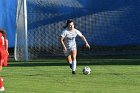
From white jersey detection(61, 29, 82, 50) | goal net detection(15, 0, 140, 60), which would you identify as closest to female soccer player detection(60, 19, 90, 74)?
white jersey detection(61, 29, 82, 50)

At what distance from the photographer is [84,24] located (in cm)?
3606

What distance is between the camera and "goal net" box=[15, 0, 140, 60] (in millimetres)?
35594

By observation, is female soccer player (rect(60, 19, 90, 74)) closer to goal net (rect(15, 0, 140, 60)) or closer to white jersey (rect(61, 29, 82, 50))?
white jersey (rect(61, 29, 82, 50))

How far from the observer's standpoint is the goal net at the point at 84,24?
35594 mm

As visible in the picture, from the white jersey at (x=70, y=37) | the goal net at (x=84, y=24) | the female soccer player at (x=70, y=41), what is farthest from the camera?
the goal net at (x=84, y=24)

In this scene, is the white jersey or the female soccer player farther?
the white jersey

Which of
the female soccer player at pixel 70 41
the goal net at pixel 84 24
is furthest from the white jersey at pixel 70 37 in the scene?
the goal net at pixel 84 24

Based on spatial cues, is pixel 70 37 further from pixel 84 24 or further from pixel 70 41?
pixel 84 24

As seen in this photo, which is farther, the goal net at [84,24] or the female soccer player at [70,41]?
the goal net at [84,24]

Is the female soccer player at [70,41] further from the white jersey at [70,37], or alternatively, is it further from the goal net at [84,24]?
the goal net at [84,24]

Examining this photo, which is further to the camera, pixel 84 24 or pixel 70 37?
pixel 84 24

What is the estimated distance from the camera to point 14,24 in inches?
1433

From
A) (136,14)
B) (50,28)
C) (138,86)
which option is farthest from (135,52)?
(138,86)

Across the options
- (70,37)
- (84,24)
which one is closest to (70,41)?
(70,37)
